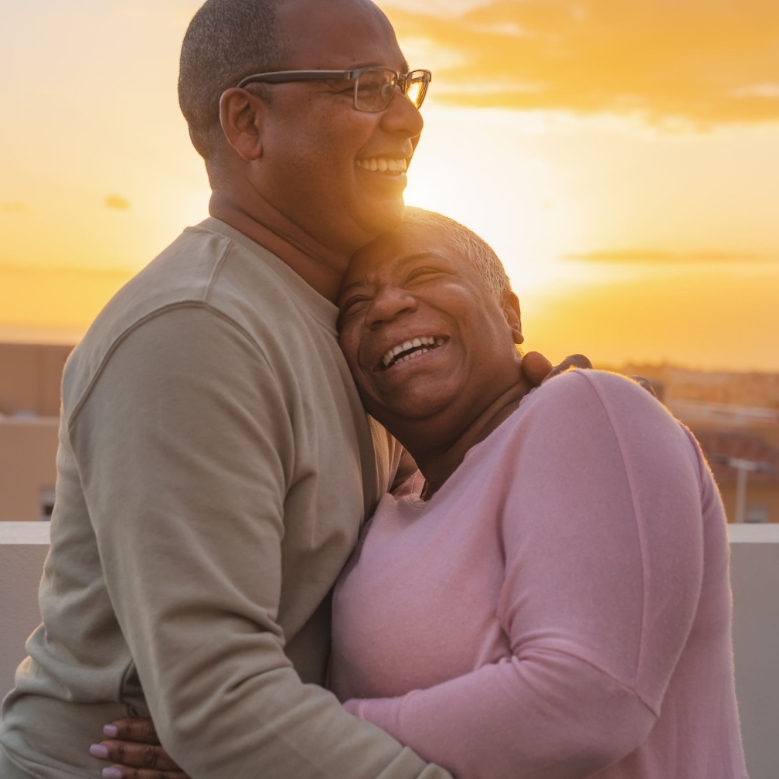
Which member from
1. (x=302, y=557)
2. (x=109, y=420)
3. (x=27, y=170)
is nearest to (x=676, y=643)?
(x=302, y=557)

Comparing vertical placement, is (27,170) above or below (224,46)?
below

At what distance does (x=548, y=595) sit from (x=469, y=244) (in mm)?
874

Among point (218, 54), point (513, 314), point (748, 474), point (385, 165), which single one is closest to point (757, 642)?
point (513, 314)

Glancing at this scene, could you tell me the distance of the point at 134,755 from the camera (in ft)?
5.90

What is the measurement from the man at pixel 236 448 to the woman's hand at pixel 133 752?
3 cm

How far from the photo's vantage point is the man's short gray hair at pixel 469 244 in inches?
86.9

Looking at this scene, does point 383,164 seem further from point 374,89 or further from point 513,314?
point 513,314

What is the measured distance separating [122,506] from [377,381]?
27.0 inches

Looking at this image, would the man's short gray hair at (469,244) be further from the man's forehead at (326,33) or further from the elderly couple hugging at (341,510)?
the man's forehead at (326,33)

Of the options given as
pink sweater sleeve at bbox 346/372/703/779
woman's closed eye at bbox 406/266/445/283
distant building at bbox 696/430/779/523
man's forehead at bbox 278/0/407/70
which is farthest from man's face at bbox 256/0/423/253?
distant building at bbox 696/430/779/523

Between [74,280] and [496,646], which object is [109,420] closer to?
[496,646]

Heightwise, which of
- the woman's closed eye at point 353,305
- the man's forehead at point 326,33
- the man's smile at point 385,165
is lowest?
the woman's closed eye at point 353,305

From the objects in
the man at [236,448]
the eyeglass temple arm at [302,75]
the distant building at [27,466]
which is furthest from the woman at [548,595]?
the distant building at [27,466]

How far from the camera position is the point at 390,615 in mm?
1801
